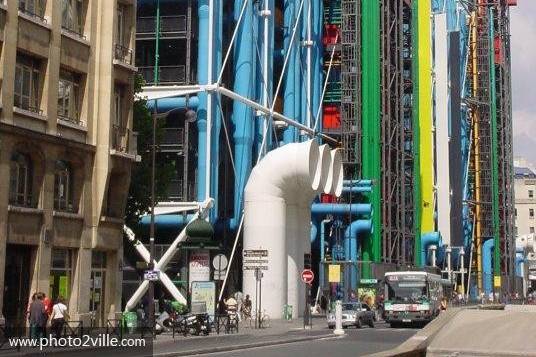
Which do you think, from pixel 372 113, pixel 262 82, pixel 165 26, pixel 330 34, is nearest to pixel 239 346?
pixel 262 82

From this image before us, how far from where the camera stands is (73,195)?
33688mm

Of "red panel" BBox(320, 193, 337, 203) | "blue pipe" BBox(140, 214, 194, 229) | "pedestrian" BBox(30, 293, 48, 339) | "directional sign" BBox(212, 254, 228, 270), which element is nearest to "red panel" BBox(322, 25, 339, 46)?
"red panel" BBox(320, 193, 337, 203)

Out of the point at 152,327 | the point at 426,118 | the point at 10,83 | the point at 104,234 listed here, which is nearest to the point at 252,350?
the point at 152,327

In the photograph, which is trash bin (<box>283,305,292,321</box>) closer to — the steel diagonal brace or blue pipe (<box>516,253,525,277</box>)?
the steel diagonal brace

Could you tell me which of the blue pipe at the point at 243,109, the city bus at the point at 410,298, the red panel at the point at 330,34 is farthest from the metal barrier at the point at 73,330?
the red panel at the point at 330,34

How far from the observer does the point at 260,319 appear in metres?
43.7

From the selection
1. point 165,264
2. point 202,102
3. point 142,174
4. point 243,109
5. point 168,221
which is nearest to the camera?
point 142,174

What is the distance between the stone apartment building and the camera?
30.2 m

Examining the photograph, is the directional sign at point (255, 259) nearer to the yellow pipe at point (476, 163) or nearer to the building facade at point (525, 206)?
the yellow pipe at point (476, 163)

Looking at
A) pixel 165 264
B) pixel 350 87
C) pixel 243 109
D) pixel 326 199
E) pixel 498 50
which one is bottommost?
pixel 165 264

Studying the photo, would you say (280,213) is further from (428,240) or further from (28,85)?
(428,240)

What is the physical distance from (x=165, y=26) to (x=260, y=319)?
967 inches

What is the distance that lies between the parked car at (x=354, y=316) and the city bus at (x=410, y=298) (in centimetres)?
142

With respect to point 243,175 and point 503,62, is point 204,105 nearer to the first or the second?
point 243,175
